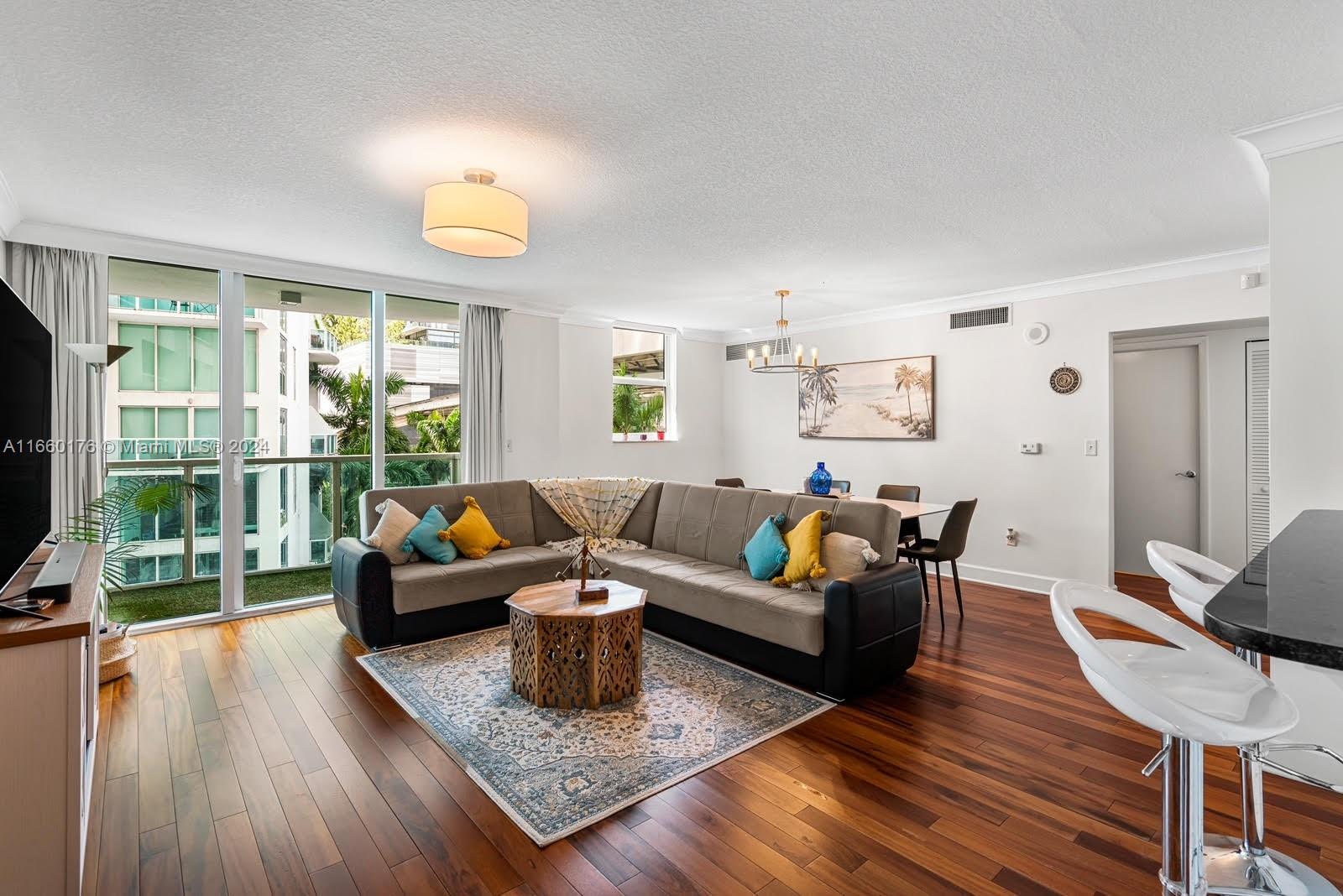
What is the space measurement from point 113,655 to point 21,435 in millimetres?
1872

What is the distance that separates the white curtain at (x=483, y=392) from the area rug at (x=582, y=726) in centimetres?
210

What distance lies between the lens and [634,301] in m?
5.93

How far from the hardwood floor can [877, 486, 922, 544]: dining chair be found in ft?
5.29

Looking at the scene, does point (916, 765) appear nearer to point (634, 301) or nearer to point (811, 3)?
point (811, 3)

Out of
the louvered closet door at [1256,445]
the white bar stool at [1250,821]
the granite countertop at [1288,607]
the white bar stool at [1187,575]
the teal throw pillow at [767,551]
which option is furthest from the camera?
the louvered closet door at [1256,445]

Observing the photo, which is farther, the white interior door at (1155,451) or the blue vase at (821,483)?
the white interior door at (1155,451)

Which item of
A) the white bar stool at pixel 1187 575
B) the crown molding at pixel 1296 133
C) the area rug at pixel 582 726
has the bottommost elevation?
the area rug at pixel 582 726

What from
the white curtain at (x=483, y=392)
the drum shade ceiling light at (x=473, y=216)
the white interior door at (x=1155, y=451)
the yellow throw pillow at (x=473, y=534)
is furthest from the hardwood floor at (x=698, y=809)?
the white interior door at (x=1155, y=451)

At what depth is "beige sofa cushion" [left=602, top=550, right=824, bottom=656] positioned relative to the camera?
312 cm

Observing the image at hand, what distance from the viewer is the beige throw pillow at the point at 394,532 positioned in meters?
4.06

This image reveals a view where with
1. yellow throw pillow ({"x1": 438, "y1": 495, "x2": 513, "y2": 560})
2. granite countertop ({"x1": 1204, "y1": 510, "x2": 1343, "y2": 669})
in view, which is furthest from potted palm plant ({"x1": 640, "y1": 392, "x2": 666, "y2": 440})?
granite countertop ({"x1": 1204, "y1": 510, "x2": 1343, "y2": 669})

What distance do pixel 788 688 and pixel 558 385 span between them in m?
3.83

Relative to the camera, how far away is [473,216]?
2693mm

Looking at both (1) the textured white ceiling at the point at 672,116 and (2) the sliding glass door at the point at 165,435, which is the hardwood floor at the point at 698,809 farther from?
(1) the textured white ceiling at the point at 672,116
